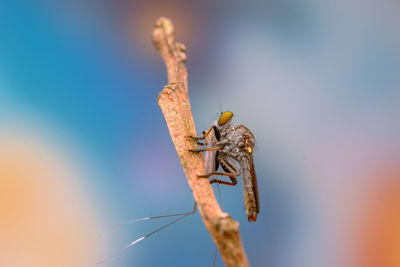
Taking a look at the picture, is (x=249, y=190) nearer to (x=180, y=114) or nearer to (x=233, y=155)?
(x=233, y=155)

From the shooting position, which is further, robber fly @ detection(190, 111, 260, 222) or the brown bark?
robber fly @ detection(190, 111, 260, 222)

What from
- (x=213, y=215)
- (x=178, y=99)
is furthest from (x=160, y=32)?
(x=213, y=215)

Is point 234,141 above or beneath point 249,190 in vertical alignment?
above

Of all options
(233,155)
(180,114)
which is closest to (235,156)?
(233,155)

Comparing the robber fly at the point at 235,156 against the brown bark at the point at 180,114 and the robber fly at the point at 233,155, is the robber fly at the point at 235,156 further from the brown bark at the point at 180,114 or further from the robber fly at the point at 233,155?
the brown bark at the point at 180,114

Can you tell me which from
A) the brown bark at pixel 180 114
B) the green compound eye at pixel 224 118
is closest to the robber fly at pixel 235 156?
the green compound eye at pixel 224 118

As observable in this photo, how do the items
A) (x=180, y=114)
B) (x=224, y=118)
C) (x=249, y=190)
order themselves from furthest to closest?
(x=224, y=118), (x=249, y=190), (x=180, y=114)

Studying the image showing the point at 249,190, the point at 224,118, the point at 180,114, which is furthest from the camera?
the point at 224,118

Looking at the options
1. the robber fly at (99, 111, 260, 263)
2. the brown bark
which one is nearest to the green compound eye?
the robber fly at (99, 111, 260, 263)

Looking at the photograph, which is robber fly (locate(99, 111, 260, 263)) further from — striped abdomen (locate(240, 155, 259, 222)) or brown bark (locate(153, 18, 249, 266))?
brown bark (locate(153, 18, 249, 266))
